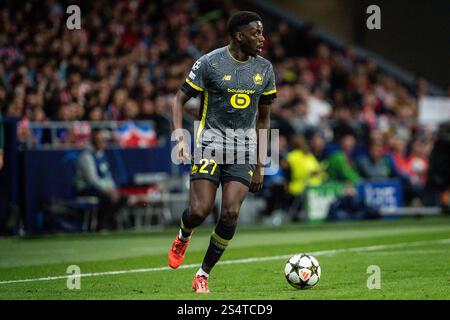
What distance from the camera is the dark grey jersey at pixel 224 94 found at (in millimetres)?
8727

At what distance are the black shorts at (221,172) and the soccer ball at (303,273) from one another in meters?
0.81

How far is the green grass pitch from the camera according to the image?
8492mm

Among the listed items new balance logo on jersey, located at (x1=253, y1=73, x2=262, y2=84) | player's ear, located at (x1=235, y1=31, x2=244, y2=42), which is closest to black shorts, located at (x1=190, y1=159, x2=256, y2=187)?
new balance logo on jersey, located at (x1=253, y1=73, x2=262, y2=84)

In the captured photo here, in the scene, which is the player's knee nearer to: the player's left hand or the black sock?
the black sock

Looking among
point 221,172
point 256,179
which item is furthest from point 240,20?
point 256,179

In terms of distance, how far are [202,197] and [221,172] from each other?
303 mm

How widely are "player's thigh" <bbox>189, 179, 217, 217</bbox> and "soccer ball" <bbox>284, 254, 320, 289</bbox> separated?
0.90m

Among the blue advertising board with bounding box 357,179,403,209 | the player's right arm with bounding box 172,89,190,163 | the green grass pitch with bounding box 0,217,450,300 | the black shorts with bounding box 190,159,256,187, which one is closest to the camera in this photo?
the player's right arm with bounding box 172,89,190,163

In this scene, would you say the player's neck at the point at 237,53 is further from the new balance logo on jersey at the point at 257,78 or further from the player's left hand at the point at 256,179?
the player's left hand at the point at 256,179

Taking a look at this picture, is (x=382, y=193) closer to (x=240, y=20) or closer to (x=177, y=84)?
(x=177, y=84)

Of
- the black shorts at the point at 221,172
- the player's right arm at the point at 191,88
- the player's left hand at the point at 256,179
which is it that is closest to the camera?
the black shorts at the point at 221,172

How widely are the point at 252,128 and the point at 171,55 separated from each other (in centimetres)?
1482

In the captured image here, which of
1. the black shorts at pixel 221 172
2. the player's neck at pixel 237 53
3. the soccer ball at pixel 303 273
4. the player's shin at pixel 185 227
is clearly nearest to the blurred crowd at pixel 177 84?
the player's shin at pixel 185 227
